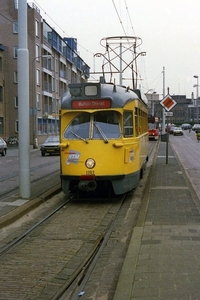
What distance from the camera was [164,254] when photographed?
6.32m

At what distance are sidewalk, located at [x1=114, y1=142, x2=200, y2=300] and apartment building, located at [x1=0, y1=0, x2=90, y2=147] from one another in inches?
1532

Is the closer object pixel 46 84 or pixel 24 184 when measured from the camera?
pixel 24 184

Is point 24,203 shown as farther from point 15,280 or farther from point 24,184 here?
point 15,280

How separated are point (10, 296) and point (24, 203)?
571 cm

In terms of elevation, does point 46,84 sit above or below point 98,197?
above

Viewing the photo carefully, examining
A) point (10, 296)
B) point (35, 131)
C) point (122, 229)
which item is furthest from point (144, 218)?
point (35, 131)

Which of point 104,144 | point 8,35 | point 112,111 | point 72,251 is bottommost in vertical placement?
point 72,251

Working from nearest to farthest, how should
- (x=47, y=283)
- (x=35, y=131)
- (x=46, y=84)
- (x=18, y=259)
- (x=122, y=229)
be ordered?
1. (x=47, y=283)
2. (x=18, y=259)
3. (x=122, y=229)
4. (x=35, y=131)
5. (x=46, y=84)

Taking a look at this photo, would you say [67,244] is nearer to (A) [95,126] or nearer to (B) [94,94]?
(A) [95,126]

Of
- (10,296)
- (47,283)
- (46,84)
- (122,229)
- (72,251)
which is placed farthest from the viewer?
(46,84)

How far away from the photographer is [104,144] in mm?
10828

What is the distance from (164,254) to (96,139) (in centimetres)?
501

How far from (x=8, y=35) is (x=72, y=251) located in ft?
166

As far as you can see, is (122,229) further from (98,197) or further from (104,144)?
(98,197)
